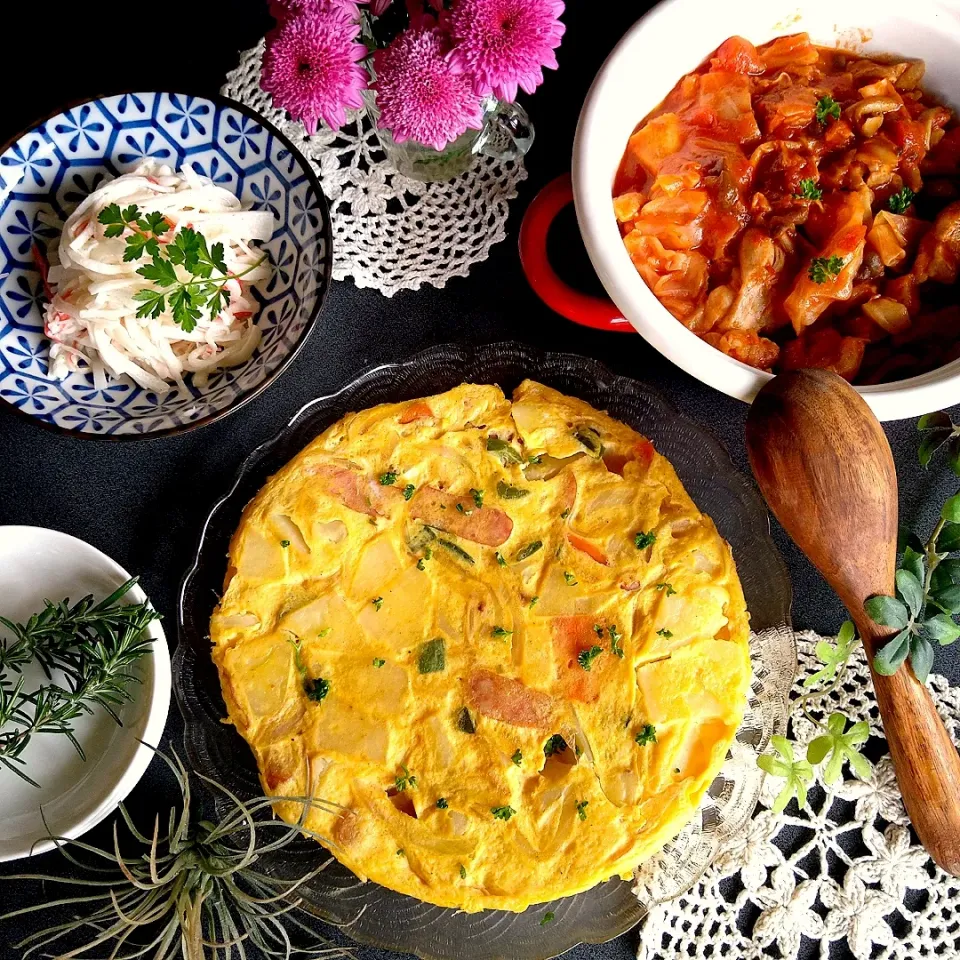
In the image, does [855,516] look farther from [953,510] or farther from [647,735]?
[647,735]

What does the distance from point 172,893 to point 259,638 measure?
0.49 metres

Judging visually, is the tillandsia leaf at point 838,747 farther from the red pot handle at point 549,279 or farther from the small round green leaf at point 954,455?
the red pot handle at point 549,279

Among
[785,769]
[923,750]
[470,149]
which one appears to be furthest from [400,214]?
[923,750]

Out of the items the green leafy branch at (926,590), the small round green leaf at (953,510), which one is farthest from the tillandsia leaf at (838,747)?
the small round green leaf at (953,510)

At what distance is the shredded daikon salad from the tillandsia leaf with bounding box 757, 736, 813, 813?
1268mm

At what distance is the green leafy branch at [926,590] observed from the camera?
1669 millimetres

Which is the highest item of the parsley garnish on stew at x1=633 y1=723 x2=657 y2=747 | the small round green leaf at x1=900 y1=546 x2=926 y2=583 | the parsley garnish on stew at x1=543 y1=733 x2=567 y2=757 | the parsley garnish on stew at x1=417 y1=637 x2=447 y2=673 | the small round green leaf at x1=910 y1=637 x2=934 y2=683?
the small round green leaf at x1=900 y1=546 x2=926 y2=583

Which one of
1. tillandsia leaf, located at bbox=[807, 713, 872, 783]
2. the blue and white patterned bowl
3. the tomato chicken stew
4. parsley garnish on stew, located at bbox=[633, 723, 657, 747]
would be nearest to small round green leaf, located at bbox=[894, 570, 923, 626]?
tillandsia leaf, located at bbox=[807, 713, 872, 783]

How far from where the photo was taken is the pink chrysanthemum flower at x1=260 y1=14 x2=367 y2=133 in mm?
1410

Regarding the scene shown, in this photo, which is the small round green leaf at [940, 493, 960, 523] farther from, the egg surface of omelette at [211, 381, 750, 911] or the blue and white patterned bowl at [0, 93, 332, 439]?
the blue and white patterned bowl at [0, 93, 332, 439]

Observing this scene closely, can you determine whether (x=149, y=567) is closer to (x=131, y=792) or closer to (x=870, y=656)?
(x=131, y=792)

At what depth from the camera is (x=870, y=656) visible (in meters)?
1.70

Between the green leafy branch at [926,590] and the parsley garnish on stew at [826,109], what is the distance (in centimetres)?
64

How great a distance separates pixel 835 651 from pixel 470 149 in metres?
1.23
